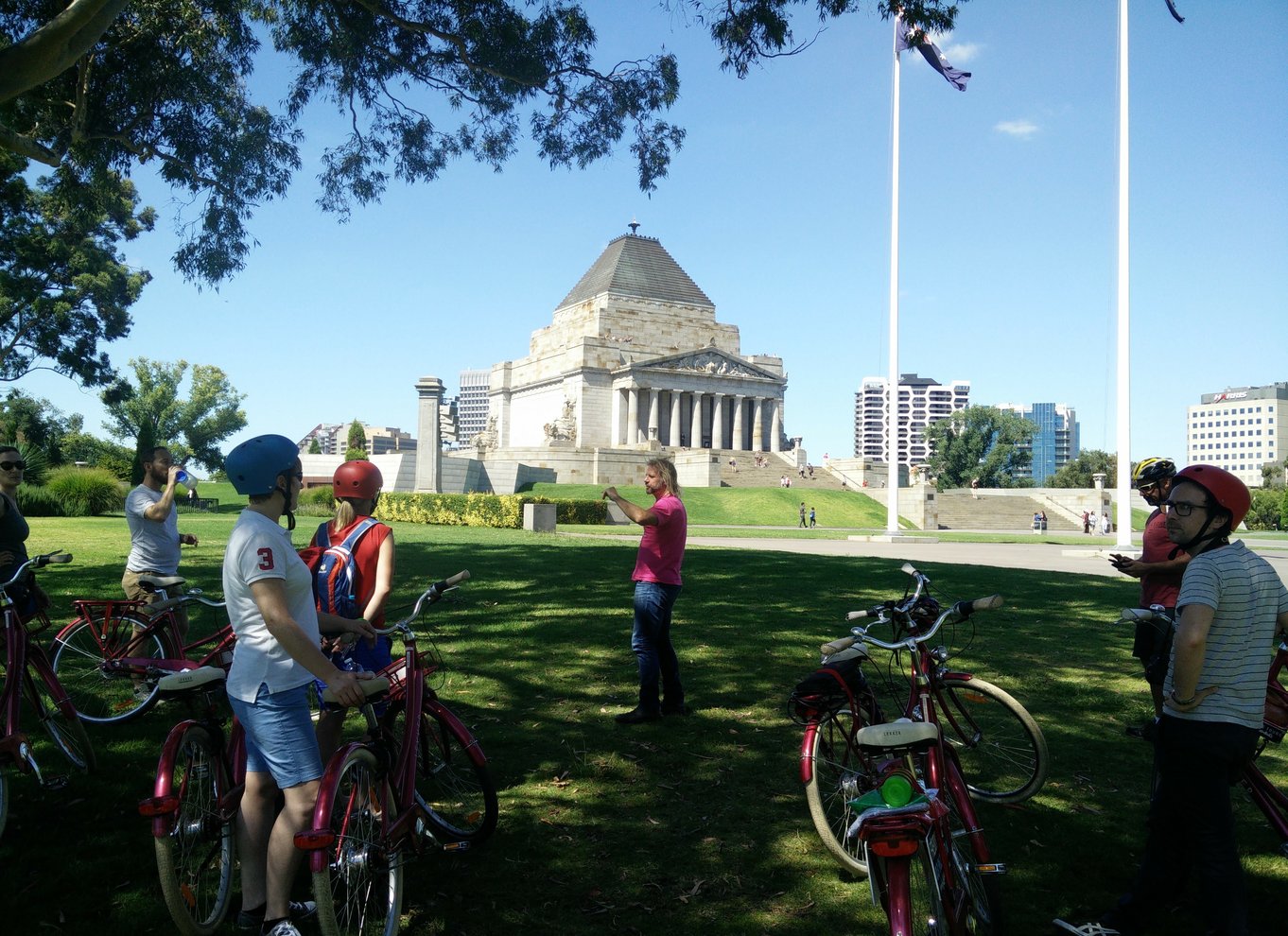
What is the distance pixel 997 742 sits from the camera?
5.93 metres

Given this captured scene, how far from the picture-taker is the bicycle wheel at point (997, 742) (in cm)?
500

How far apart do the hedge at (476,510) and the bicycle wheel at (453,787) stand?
2532cm

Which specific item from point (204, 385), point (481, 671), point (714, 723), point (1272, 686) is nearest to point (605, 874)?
point (714, 723)

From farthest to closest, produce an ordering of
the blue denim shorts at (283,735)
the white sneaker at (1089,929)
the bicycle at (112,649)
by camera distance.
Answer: the bicycle at (112,649)
the white sneaker at (1089,929)
the blue denim shorts at (283,735)

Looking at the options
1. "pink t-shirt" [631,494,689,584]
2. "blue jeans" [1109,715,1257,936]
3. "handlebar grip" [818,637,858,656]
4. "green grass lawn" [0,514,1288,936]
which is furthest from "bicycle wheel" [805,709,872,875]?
"pink t-shirt" [631,494,689,584]

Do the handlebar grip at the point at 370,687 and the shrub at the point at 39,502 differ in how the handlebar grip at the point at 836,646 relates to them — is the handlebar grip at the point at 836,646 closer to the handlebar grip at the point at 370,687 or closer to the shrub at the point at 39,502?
the handlebar grip at the point at 370,687

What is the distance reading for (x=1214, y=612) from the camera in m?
3.44

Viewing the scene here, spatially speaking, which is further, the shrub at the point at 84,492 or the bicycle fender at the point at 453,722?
the shrub at the point at 84,492

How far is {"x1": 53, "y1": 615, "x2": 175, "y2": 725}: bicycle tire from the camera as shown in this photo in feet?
21.7

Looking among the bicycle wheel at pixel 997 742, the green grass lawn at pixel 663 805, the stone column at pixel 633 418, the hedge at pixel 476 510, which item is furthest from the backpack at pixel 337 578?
the stone column at pixel 633 418

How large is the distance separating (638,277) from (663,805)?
238 ft

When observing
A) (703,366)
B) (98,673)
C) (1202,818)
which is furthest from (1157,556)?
(703,366)

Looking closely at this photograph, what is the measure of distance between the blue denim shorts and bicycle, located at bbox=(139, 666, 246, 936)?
317 mm

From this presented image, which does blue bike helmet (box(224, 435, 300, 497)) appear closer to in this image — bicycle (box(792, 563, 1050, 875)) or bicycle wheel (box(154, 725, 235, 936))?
bicycle wheel (box(154, 725, 235, 936))
